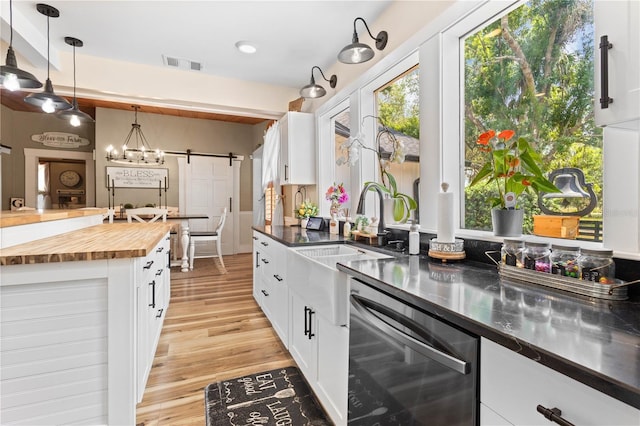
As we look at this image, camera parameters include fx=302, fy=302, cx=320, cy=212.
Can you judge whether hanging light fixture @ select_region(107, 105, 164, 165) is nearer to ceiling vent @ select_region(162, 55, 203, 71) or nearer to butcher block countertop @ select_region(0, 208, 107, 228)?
ceiling vent @ select_region(162, 55, 203, 71)

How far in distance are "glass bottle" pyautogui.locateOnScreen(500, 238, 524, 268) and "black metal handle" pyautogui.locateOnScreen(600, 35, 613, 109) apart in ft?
1.85

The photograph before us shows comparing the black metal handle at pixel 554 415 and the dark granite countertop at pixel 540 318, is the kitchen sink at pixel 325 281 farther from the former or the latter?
the black metal handle at pixel 554 415

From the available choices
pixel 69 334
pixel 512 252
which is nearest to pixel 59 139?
pixel 69 334

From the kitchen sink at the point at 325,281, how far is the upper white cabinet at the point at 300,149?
151cm

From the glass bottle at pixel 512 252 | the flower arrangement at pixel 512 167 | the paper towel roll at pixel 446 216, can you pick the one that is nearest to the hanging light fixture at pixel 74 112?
the paper towel roll at pixel 446 216

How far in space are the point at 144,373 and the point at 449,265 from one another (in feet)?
6.07

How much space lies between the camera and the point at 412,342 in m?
0.92

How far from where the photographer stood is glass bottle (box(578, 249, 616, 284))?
93cm

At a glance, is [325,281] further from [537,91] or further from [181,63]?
[181,63]

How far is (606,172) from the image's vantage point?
105 centimetres

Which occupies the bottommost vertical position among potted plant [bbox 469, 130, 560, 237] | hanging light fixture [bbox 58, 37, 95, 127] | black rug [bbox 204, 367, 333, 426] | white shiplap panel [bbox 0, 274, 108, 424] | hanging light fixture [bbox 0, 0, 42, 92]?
black rug [bbox 204, 367, 333, 426]

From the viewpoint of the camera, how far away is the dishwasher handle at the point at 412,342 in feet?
2.51

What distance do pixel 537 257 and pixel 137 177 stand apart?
6.92 metres

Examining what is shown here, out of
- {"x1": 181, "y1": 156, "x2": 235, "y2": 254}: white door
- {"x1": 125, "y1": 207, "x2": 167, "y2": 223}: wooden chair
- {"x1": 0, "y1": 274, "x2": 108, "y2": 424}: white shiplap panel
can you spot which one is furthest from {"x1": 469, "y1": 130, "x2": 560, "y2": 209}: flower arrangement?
{"x1": 181, "y1": 156, "x2": 235, "y2": 254}: white door
